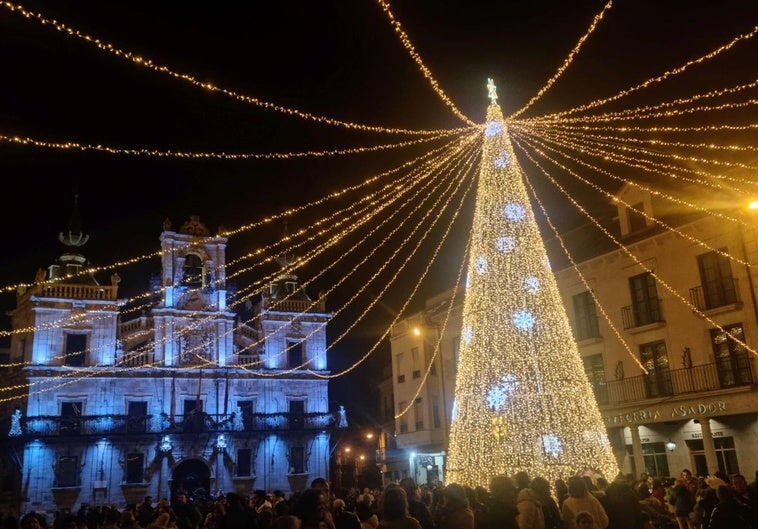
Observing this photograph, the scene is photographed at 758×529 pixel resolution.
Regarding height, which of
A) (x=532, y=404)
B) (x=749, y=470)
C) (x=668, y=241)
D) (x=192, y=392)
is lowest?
(x=749, y=470)

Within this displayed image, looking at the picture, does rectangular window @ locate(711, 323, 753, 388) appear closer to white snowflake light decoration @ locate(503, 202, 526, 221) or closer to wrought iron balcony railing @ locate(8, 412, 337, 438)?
white snowflake light decoration @ locate(503, 202, 526, 221)

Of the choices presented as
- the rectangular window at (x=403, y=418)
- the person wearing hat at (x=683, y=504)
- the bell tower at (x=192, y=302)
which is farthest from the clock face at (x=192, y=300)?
the person wearing hat at (x=683, y=504)

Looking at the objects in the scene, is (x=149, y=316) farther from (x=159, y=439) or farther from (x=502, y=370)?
(x=502, y=370)

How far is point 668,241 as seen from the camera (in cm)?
2303

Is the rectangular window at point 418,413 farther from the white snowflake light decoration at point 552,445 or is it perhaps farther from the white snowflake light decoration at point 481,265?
the white snowflake light decoration at point 552,445

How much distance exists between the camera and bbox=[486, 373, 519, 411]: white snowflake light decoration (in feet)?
47.4

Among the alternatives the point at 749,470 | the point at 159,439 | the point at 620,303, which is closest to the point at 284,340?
the point at 159,439

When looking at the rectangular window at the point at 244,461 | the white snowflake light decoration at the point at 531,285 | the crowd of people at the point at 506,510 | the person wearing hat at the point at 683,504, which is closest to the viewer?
the crowd of people at the point at 506,510

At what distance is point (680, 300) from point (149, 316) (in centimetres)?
2565

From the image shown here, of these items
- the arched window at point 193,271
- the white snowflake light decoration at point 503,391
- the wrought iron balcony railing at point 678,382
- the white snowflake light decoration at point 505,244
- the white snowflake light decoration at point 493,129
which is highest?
the arched window at point 193,271

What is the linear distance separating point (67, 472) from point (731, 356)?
90.1 ft

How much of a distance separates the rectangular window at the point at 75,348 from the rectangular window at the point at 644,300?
24030mm

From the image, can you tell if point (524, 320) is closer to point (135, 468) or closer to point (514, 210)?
point (514, 210)

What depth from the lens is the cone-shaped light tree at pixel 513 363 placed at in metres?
14.2
